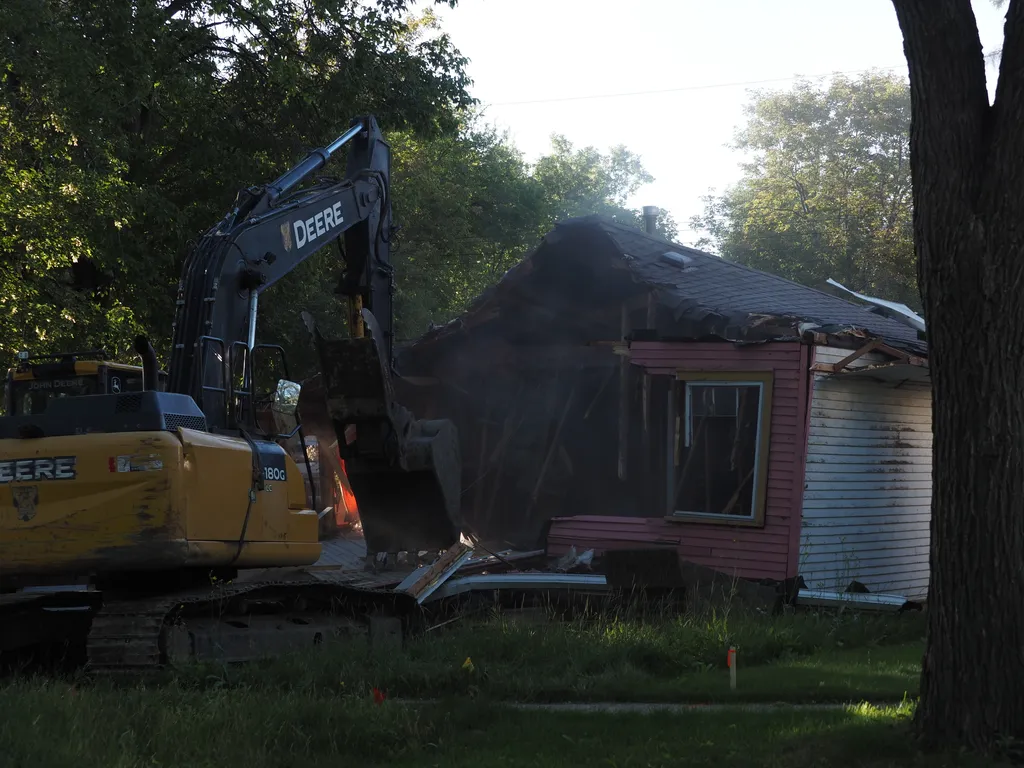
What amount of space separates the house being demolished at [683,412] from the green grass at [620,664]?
3262 millimetres

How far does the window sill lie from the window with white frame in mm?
13

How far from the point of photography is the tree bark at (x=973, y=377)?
21.6 feet

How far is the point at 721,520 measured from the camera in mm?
15242

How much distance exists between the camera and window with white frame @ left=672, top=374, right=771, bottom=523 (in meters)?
15.1

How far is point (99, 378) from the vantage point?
11.3 metres

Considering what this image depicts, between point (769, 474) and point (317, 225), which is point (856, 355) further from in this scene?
point (317, 225)

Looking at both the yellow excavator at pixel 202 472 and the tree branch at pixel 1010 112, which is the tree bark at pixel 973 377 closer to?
the tree branch at pixel 1010 112

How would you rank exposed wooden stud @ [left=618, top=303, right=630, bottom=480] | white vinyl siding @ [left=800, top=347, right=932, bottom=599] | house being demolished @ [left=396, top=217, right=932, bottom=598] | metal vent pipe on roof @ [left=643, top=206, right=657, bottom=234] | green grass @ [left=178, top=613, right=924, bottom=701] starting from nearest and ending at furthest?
green grass @ [left=178, top=613, right=924, bottom=701] → house being demolished @ [left=396, top=217, right=932, bottom=598] → white vinyl siding @ [left=800, top=347, right=932, bottom=599] → exposed wooden stud @ [left=618, top=303, right=630, bottom=480] → metal vent pipe on roof @ [left=643, top=206, right=657, bottom=234]

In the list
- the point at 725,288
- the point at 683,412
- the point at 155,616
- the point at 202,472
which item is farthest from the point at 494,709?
the point at 725,288

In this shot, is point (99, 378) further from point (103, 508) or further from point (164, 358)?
point (164, 358)

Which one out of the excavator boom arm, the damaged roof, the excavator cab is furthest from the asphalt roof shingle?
the excavator cab

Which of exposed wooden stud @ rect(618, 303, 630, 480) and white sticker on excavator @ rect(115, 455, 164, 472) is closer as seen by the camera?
white sticker on excavator @ rect(115, 455, 164, 472)

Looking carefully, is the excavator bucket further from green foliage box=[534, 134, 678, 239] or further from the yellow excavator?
green foliage box=[534, 134, 678, 239]

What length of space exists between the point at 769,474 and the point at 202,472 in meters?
8.03
